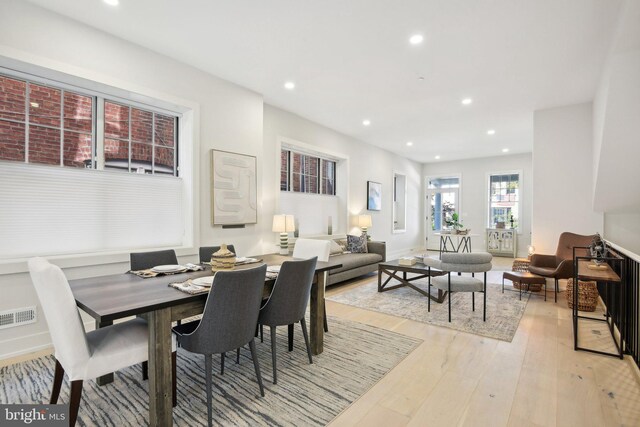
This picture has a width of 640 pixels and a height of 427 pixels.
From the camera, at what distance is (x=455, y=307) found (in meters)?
4.02

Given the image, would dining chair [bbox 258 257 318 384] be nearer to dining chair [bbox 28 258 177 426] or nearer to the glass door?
dining chair [bbox 28 258 177 426]

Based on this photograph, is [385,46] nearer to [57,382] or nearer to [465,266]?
[465,266]

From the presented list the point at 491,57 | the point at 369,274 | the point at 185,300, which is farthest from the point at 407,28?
the point at 369,274

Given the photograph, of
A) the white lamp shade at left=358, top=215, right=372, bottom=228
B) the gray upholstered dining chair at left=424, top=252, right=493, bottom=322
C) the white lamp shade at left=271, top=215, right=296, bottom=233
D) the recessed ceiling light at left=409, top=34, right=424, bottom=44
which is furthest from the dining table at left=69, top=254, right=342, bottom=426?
the white lamp shade at left=358, top=215, right=372, bottom=228

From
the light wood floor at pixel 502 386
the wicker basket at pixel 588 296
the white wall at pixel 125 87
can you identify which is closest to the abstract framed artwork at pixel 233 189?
the white wall at pixel 125 87

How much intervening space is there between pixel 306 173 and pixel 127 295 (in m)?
4.57

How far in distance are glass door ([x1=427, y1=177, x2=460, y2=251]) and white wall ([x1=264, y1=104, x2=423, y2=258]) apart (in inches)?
12.8

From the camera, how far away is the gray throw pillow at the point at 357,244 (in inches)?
239

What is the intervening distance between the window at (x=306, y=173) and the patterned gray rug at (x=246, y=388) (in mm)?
3324

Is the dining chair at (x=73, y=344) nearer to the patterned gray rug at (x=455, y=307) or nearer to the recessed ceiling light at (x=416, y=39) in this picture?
the patterned gray rug at (x=455, y=307)

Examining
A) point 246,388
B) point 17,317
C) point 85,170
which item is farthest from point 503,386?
point 85,170

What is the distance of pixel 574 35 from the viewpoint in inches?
118

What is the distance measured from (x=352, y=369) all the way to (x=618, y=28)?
11.8ft

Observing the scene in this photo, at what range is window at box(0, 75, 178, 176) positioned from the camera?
279 cm
